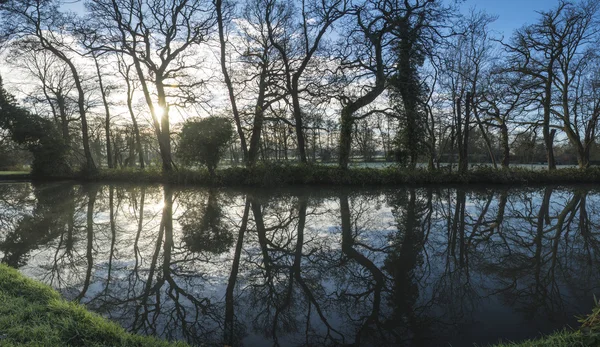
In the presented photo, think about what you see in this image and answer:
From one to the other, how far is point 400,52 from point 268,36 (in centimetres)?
699

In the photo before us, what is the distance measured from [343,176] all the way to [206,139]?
7146 millimetres

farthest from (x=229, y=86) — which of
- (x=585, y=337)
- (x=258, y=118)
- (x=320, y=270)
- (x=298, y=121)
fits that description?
(x=585, y=337)

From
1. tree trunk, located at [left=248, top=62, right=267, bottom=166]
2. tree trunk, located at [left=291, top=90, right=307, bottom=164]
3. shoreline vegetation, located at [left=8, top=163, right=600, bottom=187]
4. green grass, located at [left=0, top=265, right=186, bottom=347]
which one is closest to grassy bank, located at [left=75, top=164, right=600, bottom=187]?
shoreline vegetation, located at [left=8, top=163, right=600, bottom=187]

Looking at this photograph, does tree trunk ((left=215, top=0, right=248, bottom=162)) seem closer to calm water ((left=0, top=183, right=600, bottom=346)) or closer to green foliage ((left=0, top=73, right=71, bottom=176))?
calm water ((left=0, top=183, right=600, bottom=346))

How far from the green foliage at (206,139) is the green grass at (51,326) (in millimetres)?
13691

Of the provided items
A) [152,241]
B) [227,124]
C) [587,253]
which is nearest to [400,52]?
[227,124]

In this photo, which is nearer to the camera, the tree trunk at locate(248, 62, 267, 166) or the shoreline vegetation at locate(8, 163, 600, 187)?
the shoreline vegetation at locate(8, 163, 600, 187)

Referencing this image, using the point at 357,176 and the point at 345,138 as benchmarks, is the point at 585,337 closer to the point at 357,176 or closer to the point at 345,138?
the point at 357,176

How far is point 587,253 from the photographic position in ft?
17.7

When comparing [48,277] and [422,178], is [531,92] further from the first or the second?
[48,277]

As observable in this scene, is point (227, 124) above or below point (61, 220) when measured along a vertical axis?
above

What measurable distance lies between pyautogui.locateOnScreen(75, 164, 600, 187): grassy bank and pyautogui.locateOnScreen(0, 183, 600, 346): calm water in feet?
22.5

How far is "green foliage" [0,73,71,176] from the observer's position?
21.8 m

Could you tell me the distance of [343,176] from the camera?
54.0 ft
